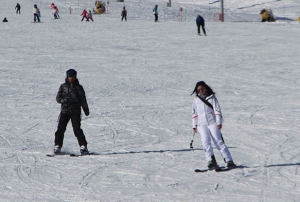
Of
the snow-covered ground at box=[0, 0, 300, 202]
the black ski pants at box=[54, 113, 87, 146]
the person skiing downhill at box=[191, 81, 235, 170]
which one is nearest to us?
the snow-covered ground at box=[0, 0, 300, 202]

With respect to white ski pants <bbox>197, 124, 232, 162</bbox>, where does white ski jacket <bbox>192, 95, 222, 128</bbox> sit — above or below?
above

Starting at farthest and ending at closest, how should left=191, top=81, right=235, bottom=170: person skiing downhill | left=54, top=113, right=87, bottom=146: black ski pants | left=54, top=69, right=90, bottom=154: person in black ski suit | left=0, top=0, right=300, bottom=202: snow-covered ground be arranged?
left=54, top=113, right=87, bottom=146: black ski pants
left=54, top=69, right=90, bottom=154: person in black ski suit
left=191, top=81, right=235, bottom=170: person skiing downhill
left=0, top=0, right=300, bottom=202: snow-covered ground

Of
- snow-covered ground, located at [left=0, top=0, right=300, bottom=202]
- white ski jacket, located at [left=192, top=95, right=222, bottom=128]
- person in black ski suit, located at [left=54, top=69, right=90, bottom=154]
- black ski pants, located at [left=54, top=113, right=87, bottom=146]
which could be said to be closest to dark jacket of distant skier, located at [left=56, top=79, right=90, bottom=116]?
person in black ski suit, located at [left=54, top=69, right=90, bottom=154]

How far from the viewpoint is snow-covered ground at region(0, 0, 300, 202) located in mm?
7938

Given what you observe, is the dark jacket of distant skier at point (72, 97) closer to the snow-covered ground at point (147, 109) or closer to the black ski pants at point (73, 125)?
the black ski pants at point (73, 125)

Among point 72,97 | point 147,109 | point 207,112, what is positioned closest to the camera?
point 207,112

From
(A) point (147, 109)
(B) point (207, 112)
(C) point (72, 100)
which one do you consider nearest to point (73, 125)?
(C) point (72, 100)

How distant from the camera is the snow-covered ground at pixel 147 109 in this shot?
7.94 meters

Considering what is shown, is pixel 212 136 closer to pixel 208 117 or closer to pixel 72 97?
pixel 208 117

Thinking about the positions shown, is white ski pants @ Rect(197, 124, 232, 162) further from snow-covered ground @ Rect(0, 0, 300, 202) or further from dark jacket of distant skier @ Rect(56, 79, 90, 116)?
dark jacket of distant skier @ Rect(56, 79, 90, 116)

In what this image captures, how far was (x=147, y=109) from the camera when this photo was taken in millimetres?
15305

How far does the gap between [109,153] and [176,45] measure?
18.0 m

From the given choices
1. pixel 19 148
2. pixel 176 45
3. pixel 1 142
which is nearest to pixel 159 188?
pixel 19 148

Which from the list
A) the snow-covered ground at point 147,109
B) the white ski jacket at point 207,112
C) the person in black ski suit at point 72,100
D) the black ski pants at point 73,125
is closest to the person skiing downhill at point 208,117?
the white ski jacket at point 207,112
